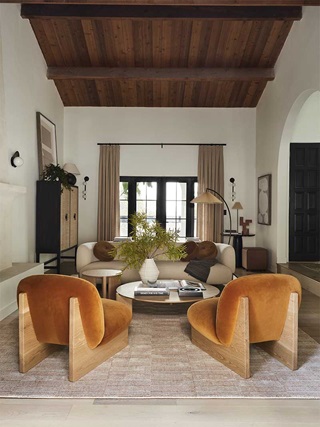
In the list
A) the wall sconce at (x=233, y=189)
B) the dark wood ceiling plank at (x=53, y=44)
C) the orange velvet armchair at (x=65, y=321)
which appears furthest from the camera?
the wall sconce at (x=233, y=189)

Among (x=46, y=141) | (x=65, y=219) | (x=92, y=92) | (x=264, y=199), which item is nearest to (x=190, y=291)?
(x=65, y=219)

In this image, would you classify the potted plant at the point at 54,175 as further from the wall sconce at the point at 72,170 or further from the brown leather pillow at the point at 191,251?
the brown leather pillow at the point at 191,251

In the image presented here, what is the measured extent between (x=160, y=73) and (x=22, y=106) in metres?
2.73

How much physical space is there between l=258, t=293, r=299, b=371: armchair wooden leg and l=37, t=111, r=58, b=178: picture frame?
5111 millimetres

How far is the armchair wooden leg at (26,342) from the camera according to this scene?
8.64 feet

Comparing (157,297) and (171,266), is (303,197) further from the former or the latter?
(157,297)

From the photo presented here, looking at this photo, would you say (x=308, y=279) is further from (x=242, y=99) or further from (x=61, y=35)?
(x=61, y=35)

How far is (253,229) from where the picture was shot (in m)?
8.45

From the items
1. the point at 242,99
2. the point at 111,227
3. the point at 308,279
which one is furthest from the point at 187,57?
the point at 308,279

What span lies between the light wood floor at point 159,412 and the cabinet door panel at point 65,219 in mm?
4605

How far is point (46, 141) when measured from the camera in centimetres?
707

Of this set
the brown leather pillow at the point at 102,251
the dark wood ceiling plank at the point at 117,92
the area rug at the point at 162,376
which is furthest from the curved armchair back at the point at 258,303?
the dark wood ceiling plank at the point at 117,92

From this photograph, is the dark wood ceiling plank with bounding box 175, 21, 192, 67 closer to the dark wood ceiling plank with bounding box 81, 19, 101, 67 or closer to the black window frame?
the dark wood ceiling plank with bounding box 81, 19, 101, 67

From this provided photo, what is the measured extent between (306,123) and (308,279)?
3.11 meters
